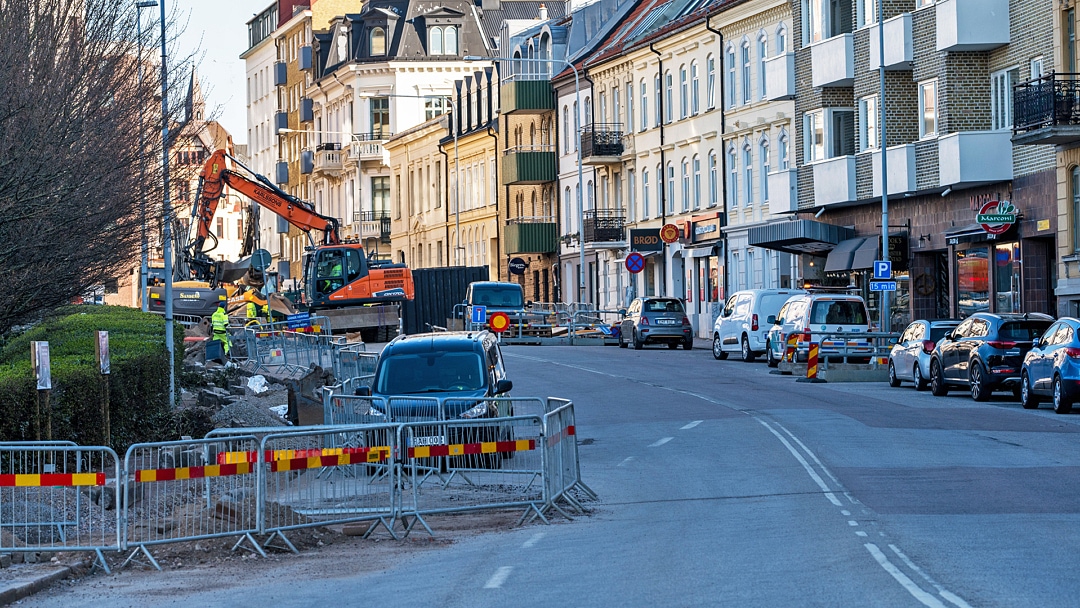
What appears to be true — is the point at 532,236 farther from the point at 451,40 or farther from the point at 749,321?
the point at 749,321

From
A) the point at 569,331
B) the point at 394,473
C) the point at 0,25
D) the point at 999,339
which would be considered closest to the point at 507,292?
the point at 569,331

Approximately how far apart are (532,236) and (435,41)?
32688 millimetres

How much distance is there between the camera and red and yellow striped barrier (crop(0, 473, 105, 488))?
559 inches

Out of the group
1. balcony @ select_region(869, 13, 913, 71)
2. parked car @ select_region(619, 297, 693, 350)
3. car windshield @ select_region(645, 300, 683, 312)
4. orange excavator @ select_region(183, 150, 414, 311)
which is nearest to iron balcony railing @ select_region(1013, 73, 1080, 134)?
balcony @ select_region(869, 13, 913, 71)

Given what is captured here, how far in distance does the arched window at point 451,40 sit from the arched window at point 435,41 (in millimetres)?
417

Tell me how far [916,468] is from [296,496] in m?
7.84

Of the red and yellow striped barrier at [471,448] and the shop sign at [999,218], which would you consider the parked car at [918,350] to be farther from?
the red and yellow striped barrier at [471,448]

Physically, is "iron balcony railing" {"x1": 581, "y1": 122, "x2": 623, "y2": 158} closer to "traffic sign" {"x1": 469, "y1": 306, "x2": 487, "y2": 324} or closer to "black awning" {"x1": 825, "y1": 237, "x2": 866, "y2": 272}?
"traffic sign" {"x1": 469, "y1": 306, "x2": 487, "y2": 324}

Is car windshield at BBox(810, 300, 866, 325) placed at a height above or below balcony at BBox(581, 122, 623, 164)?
below

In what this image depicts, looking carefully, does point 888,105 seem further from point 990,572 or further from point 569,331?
point 990,572

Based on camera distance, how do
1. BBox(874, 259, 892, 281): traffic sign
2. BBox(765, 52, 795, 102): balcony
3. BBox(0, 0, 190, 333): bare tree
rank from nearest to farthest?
1. BBox(0, 0, 190, 333): bare tree
2. BBox(874, 259, 892, 281): traffic sign
3. BBox(765, 52, 795, 102): balcony

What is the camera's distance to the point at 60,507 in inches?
574

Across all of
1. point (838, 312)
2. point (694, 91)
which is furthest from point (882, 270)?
point (694, 91)

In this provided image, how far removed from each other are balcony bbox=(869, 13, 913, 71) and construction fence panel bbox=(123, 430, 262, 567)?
3339 centimetres
